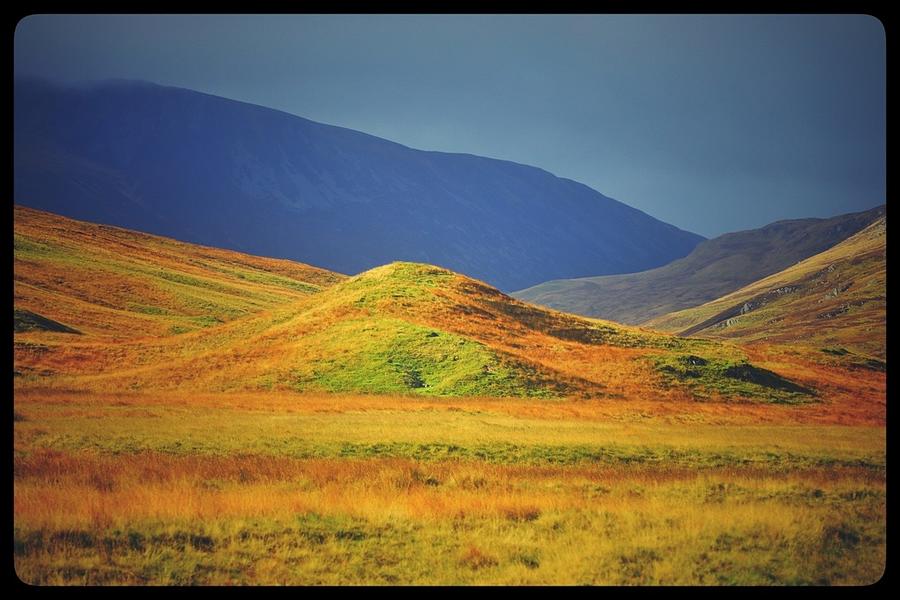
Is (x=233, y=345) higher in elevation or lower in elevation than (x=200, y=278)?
lower

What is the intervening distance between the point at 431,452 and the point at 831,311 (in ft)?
316

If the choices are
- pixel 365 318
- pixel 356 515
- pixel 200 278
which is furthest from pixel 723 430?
pixel 200 278

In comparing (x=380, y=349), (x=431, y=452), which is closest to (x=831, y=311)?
(x=380, y=349)

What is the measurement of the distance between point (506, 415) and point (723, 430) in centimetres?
992

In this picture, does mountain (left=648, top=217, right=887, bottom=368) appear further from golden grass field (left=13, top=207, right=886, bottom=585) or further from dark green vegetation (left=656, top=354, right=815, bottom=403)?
golden grass field (left=13, top=207, right=886, bottom=585)

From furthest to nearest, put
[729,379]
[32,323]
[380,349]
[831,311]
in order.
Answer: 1. [831,311]
2. [380,349]
3. [729,379]
4. [32,323]

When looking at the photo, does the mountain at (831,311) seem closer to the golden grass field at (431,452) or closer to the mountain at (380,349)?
the golden grass field at (431,452)

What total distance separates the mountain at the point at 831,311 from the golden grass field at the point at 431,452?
761 centimetres

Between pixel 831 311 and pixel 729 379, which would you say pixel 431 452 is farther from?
pixel 831 311

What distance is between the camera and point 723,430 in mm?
27750

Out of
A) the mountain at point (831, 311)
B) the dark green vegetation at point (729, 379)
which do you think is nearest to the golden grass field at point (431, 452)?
the dark green vegetation at point (729, 379)

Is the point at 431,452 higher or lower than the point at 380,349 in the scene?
lower

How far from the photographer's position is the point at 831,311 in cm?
9812
